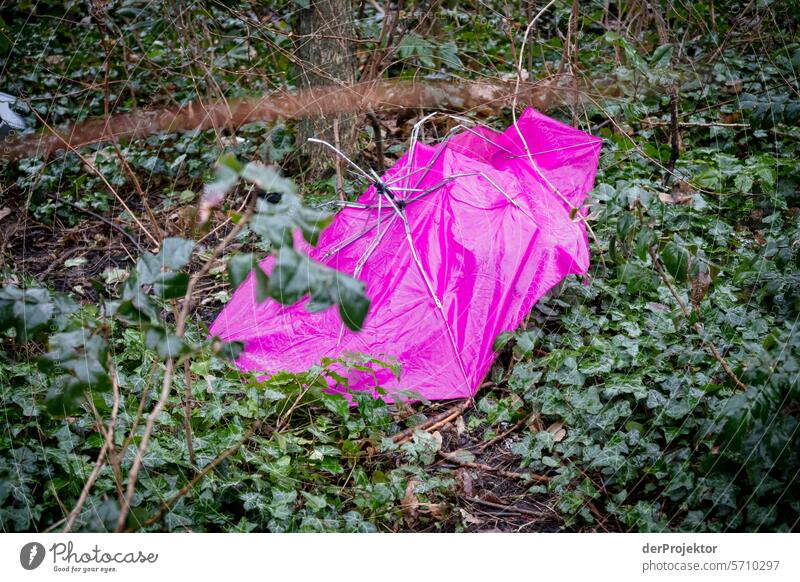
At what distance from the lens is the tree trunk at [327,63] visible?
10.8 feet

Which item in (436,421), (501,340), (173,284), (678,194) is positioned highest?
(173,284)

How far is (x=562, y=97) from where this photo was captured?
3.37m

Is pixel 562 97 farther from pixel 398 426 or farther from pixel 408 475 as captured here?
pixel 408 475

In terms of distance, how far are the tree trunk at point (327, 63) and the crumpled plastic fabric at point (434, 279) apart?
0.82m

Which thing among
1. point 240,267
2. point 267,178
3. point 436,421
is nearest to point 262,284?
point 240,267

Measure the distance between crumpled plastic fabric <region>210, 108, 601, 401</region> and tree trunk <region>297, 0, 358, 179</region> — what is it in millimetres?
815

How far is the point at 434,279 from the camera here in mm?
2416

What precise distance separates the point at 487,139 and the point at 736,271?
1021mm

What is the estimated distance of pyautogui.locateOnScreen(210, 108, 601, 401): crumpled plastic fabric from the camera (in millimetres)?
2344

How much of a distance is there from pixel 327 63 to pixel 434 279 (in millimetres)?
1460

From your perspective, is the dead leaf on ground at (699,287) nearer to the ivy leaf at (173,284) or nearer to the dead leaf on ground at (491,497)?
the dead leaf on ground at (491,497)

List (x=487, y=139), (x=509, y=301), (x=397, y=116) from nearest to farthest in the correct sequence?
1. (x=509, y=301)
2. (x=487, y=139)
3. (x=397, y=116)

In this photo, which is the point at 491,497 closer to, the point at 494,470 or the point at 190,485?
the point at 494,470
